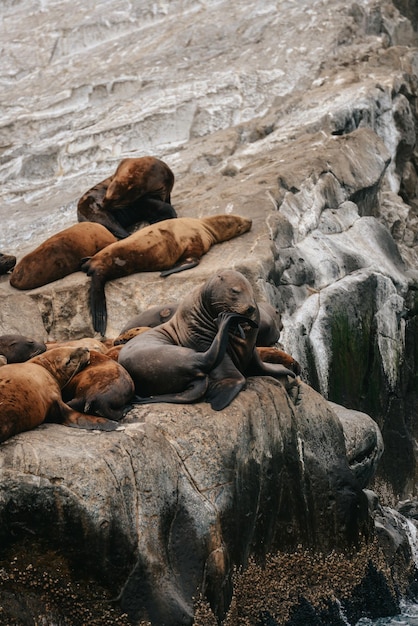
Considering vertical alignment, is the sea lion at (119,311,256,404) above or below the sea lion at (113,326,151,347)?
above

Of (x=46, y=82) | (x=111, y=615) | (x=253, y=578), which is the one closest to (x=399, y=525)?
(x=253, y=578)

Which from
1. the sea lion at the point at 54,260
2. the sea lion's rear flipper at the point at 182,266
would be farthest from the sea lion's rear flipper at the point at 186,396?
the sea lion at the point at 54,260

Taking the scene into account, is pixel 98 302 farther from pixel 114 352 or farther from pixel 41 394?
pixel 41 394

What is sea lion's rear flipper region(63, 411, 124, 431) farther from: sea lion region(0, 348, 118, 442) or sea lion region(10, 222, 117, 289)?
sea lion region(10, 222, 117, 289)

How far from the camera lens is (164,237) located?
1130 centimetres

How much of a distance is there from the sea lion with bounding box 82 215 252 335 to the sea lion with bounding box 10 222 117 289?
12.4 inches

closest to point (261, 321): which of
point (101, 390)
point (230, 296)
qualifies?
point (230, 296)

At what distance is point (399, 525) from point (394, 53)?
12.6m

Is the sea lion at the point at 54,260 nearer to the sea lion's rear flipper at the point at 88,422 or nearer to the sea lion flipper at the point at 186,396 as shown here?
the sea lion flipper at the point at 186,396

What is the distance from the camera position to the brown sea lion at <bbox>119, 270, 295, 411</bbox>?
720cm

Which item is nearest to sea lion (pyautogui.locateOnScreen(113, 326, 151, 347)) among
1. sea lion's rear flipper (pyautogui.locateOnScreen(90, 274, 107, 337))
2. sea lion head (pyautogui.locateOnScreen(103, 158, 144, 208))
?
sea lion's rear flipper (pyautogui.locateOnScreen(90, 274, 107, 337))

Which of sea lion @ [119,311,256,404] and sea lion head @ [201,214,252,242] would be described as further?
sea lion head @ [201,214,252,242]

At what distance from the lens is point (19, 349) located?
8.61 metres

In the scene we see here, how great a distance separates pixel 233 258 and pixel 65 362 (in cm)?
429
